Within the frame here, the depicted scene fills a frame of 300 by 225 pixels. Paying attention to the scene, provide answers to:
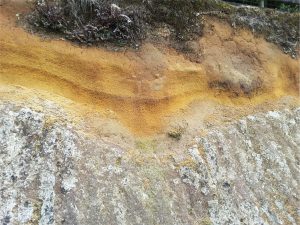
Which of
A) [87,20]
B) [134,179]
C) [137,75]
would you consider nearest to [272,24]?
[137,75]

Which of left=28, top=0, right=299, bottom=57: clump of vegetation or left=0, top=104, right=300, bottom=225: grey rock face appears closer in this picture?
left=0, top=104, right=300, bottom=225: grey rock face

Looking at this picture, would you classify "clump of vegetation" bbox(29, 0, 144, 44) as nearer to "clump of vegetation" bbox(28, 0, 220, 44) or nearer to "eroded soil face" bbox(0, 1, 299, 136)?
"clump of vegetation" bbox(28, 0, 220, 44)

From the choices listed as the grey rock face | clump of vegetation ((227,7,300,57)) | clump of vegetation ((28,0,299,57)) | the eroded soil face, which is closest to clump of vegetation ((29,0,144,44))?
clump of vegetation ((28,0,299,57))

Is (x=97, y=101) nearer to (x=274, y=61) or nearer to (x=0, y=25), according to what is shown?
(x=0, y=25)

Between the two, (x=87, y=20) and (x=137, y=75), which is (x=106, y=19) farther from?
(x=137, y=75)

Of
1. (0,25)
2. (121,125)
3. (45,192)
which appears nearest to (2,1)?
(0,25)

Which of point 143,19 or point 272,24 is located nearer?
point 143,19
